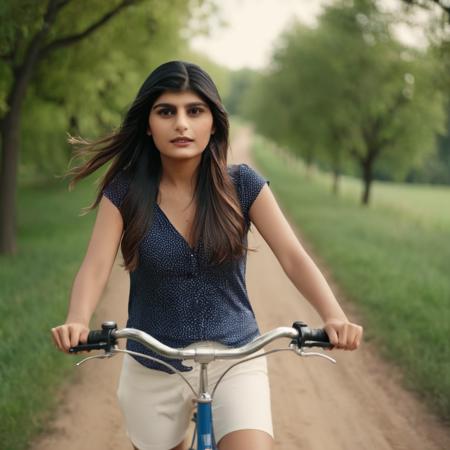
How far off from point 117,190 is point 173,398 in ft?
2.41

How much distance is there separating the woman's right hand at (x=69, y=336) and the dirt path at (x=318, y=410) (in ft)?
7.49

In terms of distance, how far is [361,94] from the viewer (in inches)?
739

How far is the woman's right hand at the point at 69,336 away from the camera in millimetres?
1918

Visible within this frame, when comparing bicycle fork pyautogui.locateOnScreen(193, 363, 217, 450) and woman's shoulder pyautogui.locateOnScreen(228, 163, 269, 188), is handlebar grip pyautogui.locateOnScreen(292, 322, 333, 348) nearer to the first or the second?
bicycle fork pyautogui.locateOnScreen(193, 363, 217, 450)

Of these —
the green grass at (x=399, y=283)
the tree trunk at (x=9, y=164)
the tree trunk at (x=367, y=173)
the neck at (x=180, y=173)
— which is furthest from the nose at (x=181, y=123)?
the tree trunk at (x=367, y=173)

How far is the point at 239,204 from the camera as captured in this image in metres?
2.27

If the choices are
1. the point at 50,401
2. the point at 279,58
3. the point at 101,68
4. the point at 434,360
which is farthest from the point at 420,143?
the point at 50,401

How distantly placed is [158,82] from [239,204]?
50cm

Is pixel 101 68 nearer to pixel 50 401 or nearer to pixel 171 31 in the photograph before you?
pixel 171 31

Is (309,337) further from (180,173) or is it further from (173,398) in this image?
(180,173)

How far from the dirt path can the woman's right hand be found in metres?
2.28

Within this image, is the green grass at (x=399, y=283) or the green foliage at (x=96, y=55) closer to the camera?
the green grass at (x=399, y=283)

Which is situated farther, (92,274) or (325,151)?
(325,151)

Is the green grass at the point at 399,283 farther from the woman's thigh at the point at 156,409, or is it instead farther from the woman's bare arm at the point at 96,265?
the woman's bare arm at the point at 96,265
